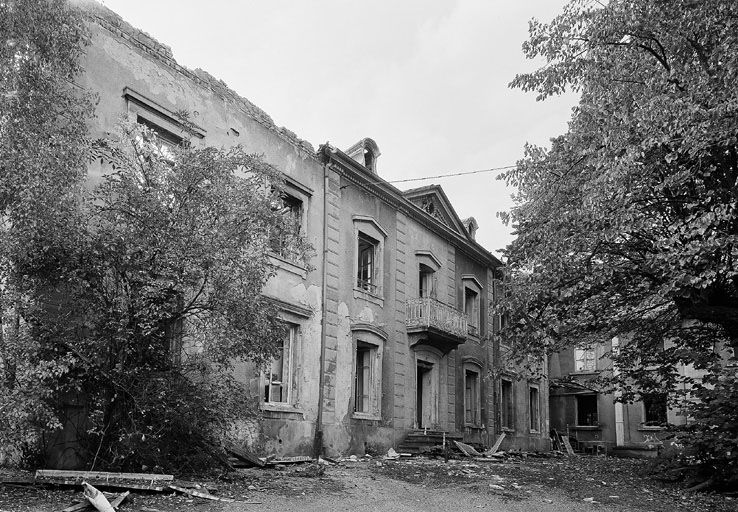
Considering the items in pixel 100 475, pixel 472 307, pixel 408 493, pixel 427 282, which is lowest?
pixel 408 493

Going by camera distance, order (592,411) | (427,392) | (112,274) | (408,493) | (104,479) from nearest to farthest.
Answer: (104,479)
(112,274)
(408,493)
(427,392)
(592,411)

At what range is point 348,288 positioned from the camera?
17.4 m

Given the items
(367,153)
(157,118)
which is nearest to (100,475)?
(157,118)

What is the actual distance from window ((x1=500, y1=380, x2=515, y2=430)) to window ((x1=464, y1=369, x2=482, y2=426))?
270cm

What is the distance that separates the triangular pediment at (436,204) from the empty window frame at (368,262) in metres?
2.54

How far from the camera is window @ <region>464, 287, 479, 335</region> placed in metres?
24.2

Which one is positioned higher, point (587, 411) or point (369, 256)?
point (369, 256)

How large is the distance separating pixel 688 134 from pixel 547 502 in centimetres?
571

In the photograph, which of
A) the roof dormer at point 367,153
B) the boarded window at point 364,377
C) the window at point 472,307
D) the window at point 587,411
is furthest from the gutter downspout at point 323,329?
the window at point 587,411

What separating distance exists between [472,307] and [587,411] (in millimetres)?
12564

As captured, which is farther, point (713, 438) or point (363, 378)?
point (363, 378)

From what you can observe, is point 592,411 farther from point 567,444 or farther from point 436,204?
point 436,204

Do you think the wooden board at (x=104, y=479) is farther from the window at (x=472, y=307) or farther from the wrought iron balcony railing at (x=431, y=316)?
the window at (x=472, y=307)

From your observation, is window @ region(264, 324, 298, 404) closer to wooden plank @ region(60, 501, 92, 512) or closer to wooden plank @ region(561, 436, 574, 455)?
wooden plank @ region(60, 501, 92, 512)
